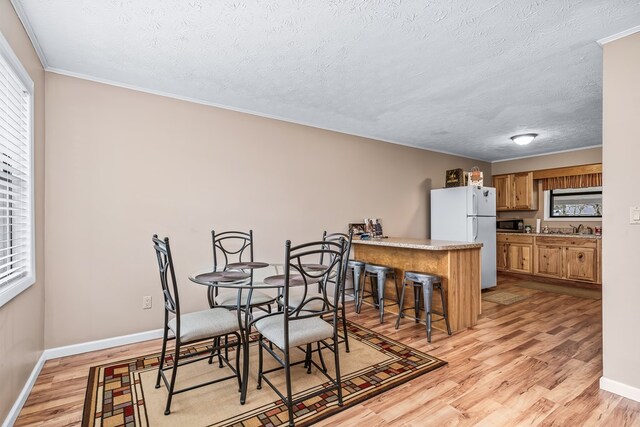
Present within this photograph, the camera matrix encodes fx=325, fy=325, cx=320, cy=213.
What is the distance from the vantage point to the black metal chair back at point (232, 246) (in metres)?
3.43

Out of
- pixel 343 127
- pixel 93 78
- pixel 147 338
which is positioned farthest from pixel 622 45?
pixel 147 338

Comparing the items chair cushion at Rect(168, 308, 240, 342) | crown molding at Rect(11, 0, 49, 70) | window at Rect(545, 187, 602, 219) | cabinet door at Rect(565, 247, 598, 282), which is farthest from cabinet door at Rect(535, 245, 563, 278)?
crown molding at Rect(11, 0, 49, 70)

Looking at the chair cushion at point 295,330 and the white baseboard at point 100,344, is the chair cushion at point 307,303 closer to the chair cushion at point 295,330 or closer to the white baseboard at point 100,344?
the chair cushion at point 295,330

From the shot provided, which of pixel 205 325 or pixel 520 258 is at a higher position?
pixel 205 325

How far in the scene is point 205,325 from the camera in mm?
2125

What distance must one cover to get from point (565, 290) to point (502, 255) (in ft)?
4.24

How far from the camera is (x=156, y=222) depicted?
10.5ft

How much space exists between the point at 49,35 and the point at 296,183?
8.59 ft

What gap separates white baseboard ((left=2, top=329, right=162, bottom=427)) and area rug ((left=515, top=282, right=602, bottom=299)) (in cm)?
564

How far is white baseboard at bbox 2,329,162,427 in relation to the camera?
200 cm

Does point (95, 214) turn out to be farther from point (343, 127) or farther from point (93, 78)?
point (343, 127)

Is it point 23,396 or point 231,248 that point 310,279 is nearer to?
point 231,248

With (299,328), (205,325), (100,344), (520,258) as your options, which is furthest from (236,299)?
(520,258)

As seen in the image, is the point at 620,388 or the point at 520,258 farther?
the point at 520,258
